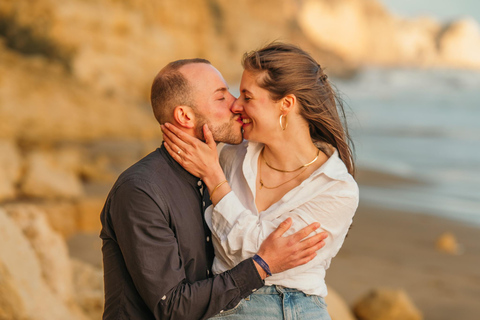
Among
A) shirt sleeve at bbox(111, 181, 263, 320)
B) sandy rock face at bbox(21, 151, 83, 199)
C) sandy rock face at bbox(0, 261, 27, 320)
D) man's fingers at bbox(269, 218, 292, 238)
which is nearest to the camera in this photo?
shirt sleeve at bbox(111, 181, 263, 320)

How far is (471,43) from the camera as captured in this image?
12056cm

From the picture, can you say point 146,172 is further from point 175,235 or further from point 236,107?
point 236,107

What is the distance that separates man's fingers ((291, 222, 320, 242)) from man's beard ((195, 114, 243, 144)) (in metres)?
0.54

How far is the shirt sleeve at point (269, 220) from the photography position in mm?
2326

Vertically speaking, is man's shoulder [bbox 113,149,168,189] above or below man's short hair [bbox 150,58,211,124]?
below

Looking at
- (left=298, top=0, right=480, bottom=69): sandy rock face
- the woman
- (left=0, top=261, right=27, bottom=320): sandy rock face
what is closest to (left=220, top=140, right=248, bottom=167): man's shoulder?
the woman

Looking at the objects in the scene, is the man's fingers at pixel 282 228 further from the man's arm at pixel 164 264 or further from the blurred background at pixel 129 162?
the blurred background at pixel 129 162

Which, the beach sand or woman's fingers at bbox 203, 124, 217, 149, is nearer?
woman's fingers at bbox 203, 124, 217, 149

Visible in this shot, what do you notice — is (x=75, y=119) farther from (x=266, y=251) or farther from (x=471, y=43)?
(x=471, y=43)

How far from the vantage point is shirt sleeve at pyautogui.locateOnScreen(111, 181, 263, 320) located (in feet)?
7.13

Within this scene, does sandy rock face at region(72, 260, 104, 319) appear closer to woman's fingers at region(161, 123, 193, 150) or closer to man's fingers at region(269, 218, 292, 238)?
woman's fingers at region(161, 123, 193, 150)

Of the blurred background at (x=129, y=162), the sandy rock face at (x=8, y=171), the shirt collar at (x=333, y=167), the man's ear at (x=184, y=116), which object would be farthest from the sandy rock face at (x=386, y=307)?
the sandy rock face at (x=8, y=171)

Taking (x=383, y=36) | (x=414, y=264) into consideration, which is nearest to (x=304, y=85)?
(x=414, y=264)

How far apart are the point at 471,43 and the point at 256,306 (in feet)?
425
